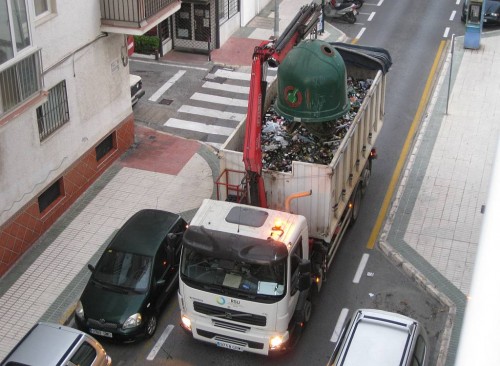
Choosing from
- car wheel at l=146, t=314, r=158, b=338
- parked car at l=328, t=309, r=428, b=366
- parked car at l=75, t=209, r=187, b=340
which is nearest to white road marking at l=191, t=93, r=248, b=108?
parked car at l=75, t=209, r=187, b=340

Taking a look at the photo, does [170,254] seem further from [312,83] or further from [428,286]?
[428,286]

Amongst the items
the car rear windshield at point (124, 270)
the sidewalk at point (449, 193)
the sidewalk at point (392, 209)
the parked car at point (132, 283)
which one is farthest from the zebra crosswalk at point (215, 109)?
the car rear windshield at point (124, 270)

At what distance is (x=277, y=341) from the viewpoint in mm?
12445

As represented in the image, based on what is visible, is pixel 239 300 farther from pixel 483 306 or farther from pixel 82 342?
pixel 483 306

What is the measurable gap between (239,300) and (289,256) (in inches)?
43.1

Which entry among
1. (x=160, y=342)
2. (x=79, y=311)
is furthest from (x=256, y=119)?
(x=79, y=311)

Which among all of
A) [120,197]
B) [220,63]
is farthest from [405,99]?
[120,197]

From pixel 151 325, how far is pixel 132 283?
2.84ft

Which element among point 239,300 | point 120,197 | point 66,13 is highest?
point 66,13

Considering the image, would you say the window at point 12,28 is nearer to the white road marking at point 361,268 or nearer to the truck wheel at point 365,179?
the white road marking at point 361,268

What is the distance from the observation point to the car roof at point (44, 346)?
1175 centimetres

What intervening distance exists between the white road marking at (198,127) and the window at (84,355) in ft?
34.7

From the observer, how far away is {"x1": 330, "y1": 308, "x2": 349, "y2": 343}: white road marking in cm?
1385

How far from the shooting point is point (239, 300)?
12062 millimetres
